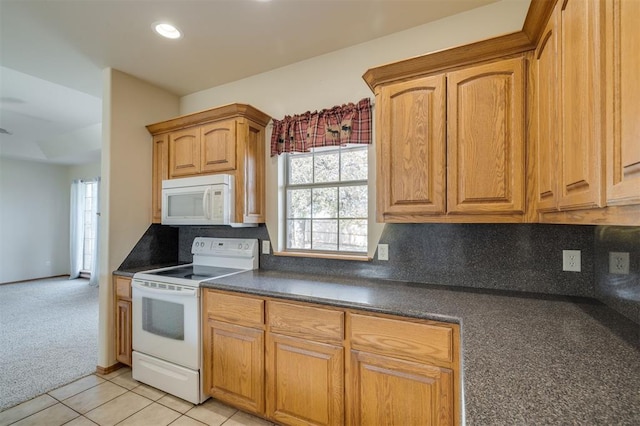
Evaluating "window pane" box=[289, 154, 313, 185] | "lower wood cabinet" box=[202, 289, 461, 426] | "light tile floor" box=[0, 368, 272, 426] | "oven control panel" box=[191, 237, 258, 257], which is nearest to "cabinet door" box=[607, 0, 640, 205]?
"lower wood cabinet" box=[202, 289, 461, 426]

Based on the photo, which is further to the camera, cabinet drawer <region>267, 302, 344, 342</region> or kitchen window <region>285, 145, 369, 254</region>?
kitchen window <region>285, 145, 369, 254</region>

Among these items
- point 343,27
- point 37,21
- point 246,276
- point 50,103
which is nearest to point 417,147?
point 343,27

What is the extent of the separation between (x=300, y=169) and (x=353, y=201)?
0.59 meters

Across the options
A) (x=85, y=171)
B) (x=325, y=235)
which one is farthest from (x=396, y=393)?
(x=85, y=171)

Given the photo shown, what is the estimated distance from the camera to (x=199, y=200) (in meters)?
2.58

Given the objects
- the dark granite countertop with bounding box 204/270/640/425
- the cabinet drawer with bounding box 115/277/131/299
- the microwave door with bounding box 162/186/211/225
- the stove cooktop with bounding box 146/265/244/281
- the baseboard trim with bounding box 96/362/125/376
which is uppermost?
the microwave door with bounding box 162/186/211/225

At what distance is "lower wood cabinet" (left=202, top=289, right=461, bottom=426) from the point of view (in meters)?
1.44

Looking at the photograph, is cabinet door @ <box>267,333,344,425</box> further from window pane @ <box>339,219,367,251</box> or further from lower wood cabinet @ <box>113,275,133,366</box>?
lower wood cabinet @ <box>113,275,133,366</box>

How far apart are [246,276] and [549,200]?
1.97 metres

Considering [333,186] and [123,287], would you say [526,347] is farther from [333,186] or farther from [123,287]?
[123,287]

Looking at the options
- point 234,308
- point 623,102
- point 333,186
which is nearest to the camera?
point 623,102

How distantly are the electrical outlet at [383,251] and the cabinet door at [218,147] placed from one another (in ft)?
4.46

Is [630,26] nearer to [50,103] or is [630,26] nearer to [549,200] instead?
[549,200]

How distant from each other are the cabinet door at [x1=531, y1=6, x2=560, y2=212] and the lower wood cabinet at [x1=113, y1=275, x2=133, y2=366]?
118 inches
